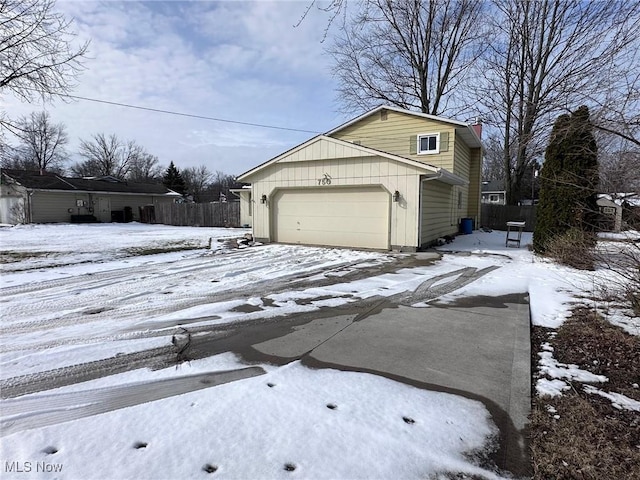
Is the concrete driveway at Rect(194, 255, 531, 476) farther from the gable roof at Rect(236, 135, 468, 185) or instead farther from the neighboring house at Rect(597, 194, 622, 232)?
the gable roof at Rect(236, 135, 468, 185)

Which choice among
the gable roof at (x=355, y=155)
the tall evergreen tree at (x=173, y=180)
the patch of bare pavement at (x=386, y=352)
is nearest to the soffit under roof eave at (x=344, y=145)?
the gable roof at (x=355, y=155)

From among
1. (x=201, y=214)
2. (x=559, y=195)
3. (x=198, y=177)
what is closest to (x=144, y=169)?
(x=198, y=177)

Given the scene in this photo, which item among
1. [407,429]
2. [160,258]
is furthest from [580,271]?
[160,258]

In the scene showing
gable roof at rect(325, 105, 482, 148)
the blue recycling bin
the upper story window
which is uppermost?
gable roof at rect(325, 105, 482, 148)

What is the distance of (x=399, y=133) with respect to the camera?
1448cm

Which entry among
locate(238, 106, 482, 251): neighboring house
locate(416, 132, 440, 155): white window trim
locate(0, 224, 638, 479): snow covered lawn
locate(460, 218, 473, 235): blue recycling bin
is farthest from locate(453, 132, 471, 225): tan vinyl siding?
locate(0, 224, 638, 479): snow covered lawn

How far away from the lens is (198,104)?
17531mm

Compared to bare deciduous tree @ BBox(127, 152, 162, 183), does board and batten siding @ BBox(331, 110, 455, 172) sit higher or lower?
lower

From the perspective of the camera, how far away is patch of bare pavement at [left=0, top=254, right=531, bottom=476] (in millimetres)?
2576

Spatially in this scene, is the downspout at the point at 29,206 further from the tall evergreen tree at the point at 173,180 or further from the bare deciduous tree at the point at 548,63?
the bare deciduous tree at the point at 548,63

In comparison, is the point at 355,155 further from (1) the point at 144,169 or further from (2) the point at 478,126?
(1) the point at 144,169

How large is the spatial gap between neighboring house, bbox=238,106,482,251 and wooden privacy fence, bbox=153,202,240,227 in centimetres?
1002

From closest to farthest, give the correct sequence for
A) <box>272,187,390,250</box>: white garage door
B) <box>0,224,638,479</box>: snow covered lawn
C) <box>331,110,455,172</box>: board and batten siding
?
<box>0,224,638,479</box>: snow covered lawn, <box>272,187,390,250</box>: white garage door, <box>331,110,455,172</box>: board and batten siding

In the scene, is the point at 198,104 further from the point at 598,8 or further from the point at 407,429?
the point at 407,429
